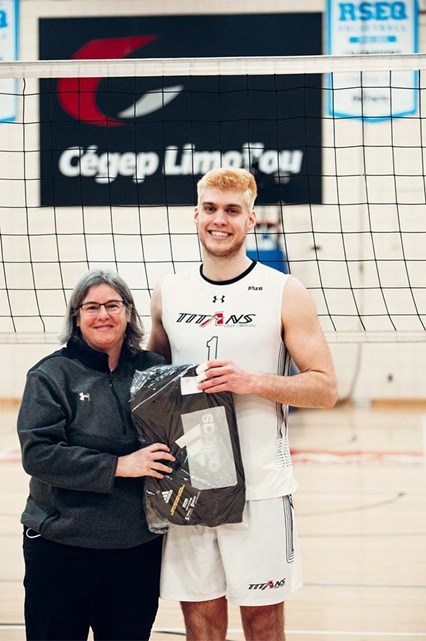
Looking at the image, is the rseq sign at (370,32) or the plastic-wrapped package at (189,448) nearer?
the plastic-wrapped package at (189,448)

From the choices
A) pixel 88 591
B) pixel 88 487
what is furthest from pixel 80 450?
pixel 88 591

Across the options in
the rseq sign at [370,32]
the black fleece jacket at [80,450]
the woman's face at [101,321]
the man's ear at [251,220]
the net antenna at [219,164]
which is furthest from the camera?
the rseq sign at [370,32]

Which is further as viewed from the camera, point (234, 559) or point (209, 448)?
point (234, 559)

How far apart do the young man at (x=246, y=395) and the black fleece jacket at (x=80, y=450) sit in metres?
0.26

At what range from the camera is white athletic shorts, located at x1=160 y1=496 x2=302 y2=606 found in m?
3.04

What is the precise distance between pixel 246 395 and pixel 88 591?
824 millimetres

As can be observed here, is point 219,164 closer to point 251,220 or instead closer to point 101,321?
point 251,220

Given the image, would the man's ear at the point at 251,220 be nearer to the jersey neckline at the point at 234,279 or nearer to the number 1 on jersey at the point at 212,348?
the jersey neckline at the point at 234,279

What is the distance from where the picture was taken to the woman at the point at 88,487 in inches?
112

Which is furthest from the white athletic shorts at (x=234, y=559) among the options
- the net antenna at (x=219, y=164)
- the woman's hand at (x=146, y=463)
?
the net antenna at (x=219, y=164)

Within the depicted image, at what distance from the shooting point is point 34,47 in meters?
11.4

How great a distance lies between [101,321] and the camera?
118 inches

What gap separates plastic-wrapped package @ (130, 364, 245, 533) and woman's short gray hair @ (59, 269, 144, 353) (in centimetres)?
19

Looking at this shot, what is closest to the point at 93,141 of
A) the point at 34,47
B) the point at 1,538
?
the point at 34,47
